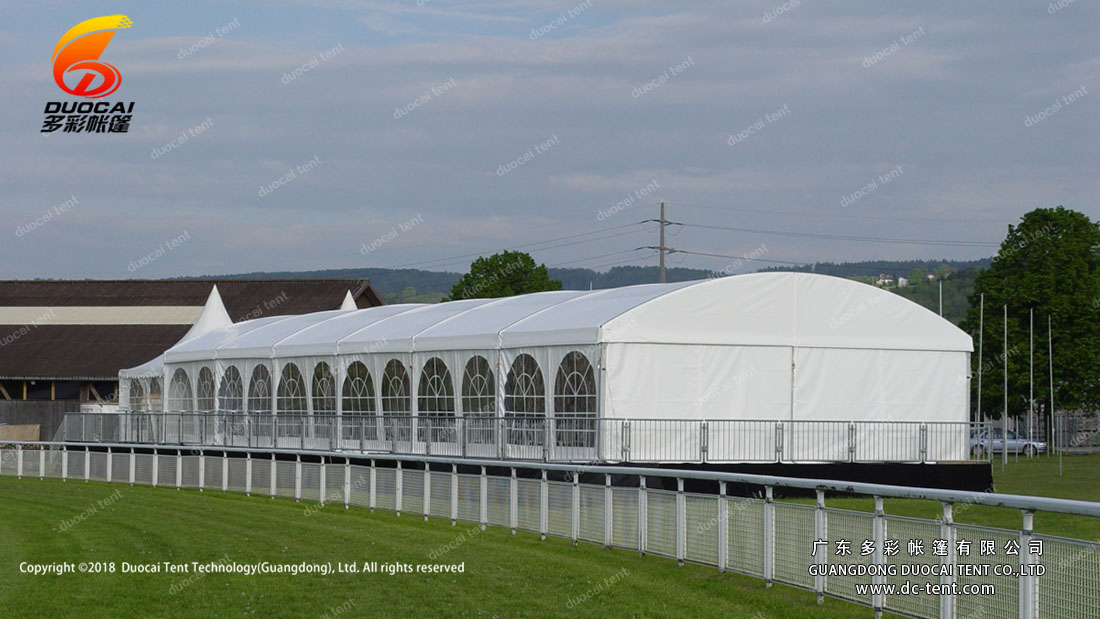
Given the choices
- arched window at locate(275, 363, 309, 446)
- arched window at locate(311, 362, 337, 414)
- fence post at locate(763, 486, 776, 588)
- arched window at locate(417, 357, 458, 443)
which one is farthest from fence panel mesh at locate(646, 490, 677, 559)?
arched window at locate(311, 362, 337, 414)

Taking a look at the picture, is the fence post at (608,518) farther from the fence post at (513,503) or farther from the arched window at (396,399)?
the arched window at (396,399)

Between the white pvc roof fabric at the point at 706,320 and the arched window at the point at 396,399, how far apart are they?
0.73 metres

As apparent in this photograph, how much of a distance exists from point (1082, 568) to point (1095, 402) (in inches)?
2376

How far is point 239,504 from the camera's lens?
28.2m

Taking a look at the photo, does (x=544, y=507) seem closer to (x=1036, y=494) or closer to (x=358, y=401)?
(x=1036, y=494)

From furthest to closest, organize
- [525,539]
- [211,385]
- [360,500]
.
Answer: [211,385] → [360,500] → [525,539]

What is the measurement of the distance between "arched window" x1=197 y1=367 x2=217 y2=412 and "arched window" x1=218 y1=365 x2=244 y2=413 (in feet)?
1.72

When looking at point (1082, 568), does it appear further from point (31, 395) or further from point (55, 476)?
point (31, 395)

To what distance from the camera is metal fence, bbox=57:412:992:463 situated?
32875 millimetres

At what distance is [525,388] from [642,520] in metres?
17.4

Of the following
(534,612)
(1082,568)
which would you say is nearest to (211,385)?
(534,612)

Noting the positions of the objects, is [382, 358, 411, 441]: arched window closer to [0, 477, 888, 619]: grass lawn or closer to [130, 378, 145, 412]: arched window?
[0, 477, 888, 619]: grass lawn

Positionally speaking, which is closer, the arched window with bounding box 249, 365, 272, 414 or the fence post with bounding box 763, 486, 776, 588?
the fence post with bounding box 763, 486, 776, 588

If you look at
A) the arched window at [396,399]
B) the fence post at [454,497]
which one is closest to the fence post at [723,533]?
the fence post at [454,497]
